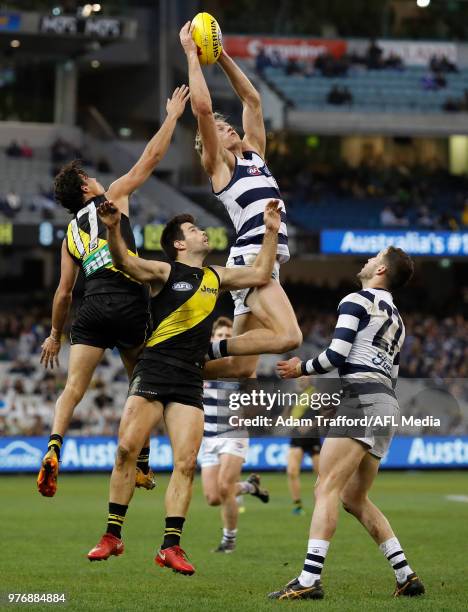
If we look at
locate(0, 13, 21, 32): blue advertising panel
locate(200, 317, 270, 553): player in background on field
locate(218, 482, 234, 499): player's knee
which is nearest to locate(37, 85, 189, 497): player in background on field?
locate(200, 317, 270, 553): player in background on field

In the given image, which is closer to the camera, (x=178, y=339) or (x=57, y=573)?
(x=178, y=339)

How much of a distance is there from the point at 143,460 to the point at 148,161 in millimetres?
2524

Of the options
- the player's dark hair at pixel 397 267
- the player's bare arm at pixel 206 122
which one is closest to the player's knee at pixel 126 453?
the player's bare arm at pixel 206 122

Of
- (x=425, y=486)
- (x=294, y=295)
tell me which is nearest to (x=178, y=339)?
(x=425, y=486)

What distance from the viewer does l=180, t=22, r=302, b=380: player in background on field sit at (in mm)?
10047

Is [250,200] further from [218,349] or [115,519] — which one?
[115,519]

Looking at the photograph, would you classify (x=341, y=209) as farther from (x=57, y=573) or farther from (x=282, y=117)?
(x=57, y=573)

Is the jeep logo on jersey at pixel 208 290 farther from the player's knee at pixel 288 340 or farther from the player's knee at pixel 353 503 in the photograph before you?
the player's knee at pixel 353 503

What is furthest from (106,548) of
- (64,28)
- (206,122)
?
(64,28)

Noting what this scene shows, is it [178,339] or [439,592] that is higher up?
[178,339]

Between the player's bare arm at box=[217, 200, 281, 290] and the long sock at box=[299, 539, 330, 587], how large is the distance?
213 centimetres

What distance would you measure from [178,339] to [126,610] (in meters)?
2.15

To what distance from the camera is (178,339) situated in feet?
32.0

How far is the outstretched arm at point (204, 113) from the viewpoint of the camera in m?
9.91
